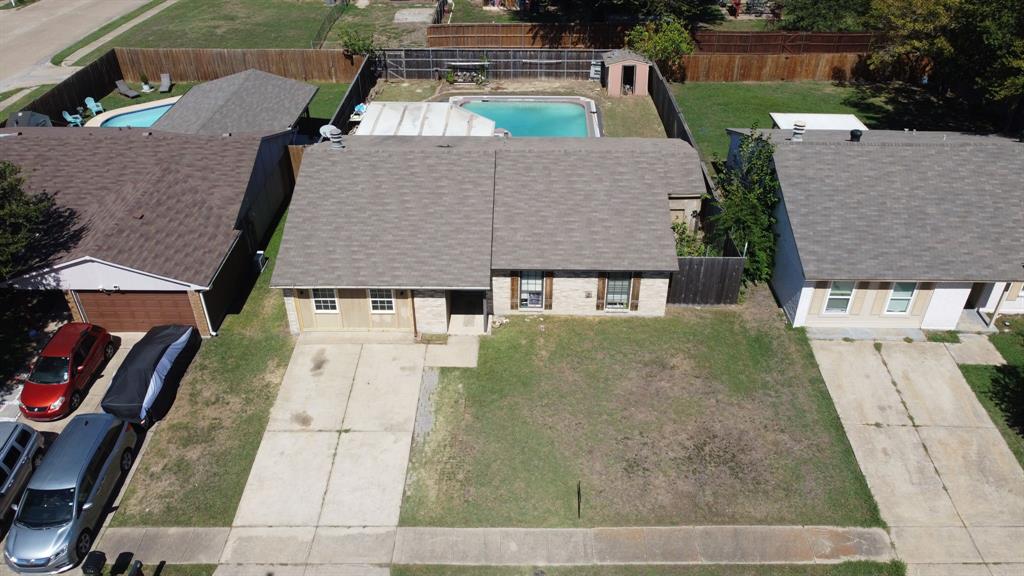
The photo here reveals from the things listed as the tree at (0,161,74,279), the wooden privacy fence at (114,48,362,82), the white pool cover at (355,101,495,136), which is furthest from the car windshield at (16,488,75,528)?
the wooden privacy fence at (114,48,362,82)

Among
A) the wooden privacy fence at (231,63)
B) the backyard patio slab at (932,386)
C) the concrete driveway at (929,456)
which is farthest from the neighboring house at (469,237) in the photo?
the wooden privacy fence at (231,63)

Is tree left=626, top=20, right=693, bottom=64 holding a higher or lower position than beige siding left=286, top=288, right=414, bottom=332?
higher

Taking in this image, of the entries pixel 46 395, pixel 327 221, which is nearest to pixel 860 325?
pixel 327 221

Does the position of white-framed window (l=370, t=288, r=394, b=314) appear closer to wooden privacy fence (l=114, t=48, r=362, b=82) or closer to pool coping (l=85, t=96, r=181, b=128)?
pool coping (l=85, t=96, r=181, b=128)

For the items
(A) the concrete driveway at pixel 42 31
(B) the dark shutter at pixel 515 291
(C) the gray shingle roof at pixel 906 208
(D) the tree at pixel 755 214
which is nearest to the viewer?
(C) the gray shingle roof at pixel 906 208

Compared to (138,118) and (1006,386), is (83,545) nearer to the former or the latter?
(1006,386)

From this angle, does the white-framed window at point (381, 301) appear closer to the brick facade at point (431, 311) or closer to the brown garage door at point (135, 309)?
the brick facade at point (431, 311)
